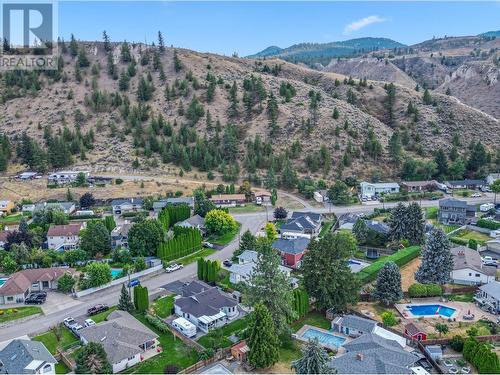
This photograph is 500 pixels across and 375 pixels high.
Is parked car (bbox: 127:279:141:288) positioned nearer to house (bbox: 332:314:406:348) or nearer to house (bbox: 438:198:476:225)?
house (bbox: 332:314:406:348)

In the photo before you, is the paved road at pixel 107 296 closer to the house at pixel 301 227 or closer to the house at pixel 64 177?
the house at pixel 301 227

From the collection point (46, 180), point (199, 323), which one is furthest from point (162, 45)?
point (199, 323)

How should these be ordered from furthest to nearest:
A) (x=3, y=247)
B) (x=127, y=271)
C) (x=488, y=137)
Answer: (x=488, y=137)
(x=3, y=247)
(x=127, y=271)

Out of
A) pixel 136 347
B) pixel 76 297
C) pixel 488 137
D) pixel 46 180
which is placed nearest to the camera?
pixel 136 347

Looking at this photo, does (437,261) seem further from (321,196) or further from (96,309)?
(321,196)

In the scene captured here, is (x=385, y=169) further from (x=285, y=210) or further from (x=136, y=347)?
(x=136, y=347)

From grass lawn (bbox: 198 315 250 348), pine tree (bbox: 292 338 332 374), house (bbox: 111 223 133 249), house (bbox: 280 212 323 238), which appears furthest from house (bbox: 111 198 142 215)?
pine tree (bbox: 292 338 332 374)

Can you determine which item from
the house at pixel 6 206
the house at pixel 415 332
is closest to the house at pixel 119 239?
the house at pixel 6 206

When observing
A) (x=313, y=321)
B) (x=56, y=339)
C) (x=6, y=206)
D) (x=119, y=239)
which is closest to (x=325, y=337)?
(x=313, y=321)
